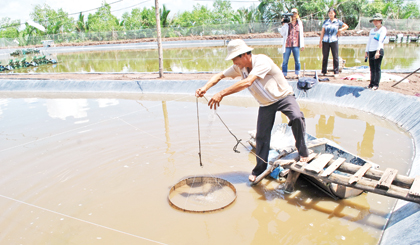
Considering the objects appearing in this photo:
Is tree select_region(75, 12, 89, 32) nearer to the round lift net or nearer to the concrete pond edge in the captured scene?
the concrete pond edge

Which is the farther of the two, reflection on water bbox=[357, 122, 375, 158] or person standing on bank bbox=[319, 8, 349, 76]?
person standing on bank bbox=[319, 8, 349, 76]

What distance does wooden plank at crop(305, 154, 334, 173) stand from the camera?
369 cm

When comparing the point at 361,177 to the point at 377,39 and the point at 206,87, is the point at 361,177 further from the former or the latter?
the point at 377,39

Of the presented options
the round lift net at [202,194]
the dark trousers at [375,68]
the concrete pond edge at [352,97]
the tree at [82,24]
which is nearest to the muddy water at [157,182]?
the round lift net at [202,194]

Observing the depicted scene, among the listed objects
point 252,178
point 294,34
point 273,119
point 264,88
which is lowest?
point 252,178

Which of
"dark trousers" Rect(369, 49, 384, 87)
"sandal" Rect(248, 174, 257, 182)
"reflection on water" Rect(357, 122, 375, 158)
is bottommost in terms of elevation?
"sandal" Rect(248, 174, 257, 182)

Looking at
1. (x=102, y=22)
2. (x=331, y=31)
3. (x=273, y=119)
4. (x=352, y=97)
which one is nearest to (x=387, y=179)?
(x=273, y=119)

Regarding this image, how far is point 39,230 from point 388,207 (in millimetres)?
4169

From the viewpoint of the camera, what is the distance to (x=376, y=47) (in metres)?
7.05

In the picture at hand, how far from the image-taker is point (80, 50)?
37.4 meters

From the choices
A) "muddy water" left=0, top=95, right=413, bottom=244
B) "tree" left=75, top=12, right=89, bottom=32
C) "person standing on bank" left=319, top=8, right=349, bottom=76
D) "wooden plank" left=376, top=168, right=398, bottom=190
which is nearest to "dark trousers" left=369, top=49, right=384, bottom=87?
"muddy water" left=0, top=95, right=413, bottom=244

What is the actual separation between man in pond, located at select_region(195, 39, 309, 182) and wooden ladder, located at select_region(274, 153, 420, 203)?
0.24 meters

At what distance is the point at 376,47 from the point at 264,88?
4590mm

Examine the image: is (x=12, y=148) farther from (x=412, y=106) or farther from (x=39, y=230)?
(x=412, y=106)
